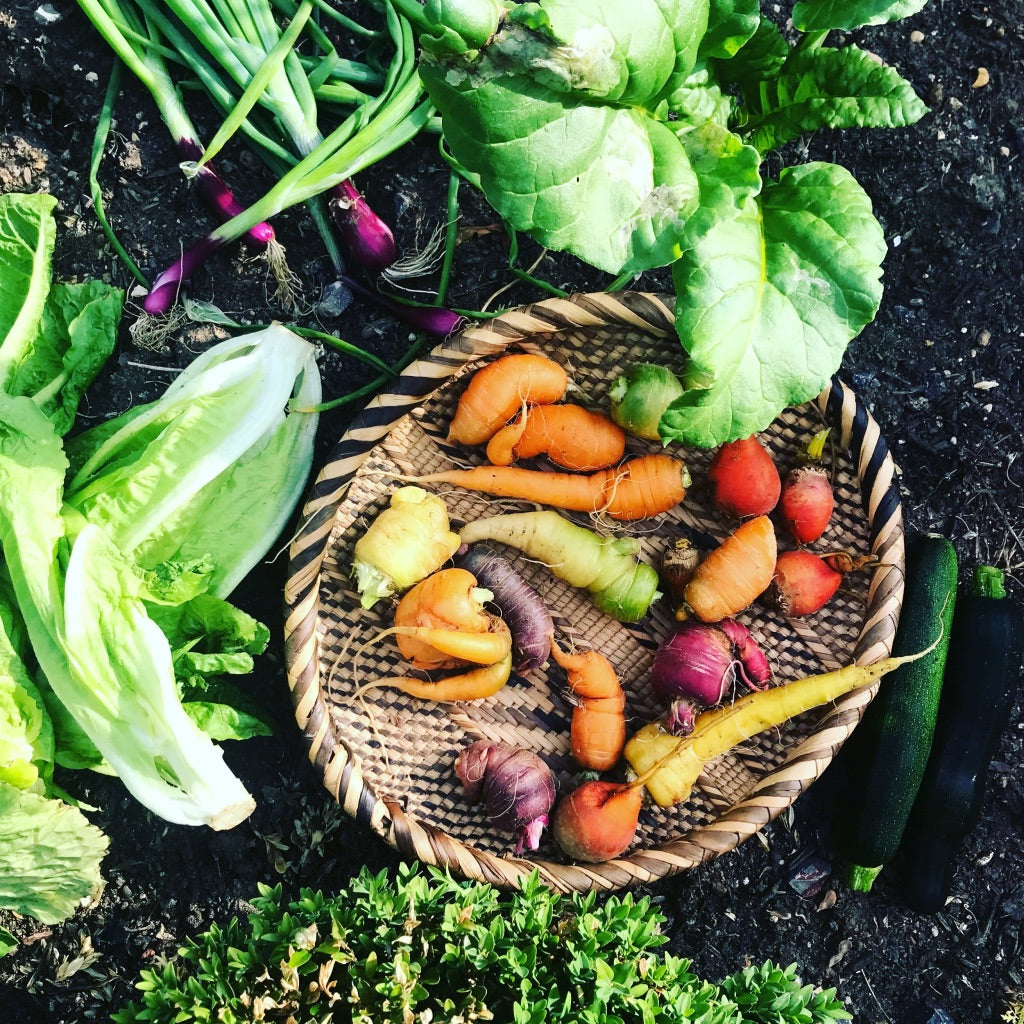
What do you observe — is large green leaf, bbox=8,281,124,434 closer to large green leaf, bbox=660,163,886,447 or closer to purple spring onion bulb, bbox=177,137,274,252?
purple spring onion bulb, bbox=177,137,274,252

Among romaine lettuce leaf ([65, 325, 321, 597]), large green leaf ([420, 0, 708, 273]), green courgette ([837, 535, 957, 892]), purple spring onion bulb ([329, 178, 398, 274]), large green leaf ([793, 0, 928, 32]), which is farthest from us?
green courgette ([837, 535, 957, 892])

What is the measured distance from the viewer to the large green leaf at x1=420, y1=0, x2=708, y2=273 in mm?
1371

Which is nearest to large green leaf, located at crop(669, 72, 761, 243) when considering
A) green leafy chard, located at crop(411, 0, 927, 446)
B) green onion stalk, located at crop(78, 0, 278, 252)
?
green leafy chard, located at crop(411, 0, 927, 446)

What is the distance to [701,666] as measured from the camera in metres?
2.04

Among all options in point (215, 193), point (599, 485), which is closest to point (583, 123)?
point (599, 485)

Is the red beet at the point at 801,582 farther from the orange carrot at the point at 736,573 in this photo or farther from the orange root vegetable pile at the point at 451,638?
the orange root vegetable pile at the point at 451,638

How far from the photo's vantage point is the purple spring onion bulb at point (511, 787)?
2.01m

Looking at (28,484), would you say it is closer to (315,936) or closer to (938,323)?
(315,936)

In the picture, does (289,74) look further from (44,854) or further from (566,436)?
(44,854)

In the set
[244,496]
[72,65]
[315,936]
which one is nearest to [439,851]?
[315,936]

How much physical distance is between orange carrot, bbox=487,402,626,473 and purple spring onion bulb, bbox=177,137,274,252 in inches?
27.4

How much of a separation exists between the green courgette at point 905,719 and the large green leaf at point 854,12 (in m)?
1.18

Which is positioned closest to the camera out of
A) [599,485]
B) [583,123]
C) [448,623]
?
[583,123]

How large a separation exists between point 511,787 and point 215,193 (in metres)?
1.47
